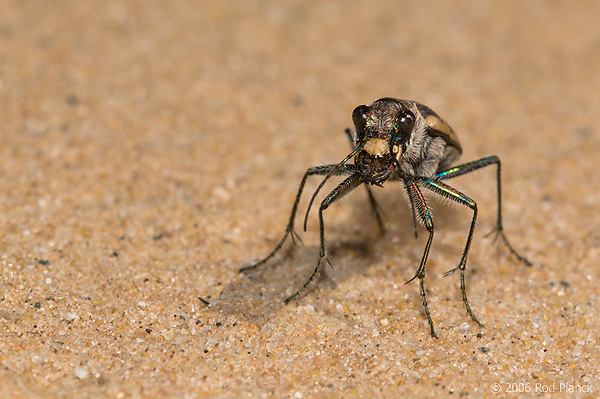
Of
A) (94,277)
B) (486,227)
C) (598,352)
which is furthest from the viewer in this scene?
(486,227)

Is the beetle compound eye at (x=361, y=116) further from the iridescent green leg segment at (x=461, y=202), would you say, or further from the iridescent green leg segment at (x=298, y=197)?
the iridescent green leg segment at (x=461, y=202)

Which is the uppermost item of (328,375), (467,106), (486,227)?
(467,106)

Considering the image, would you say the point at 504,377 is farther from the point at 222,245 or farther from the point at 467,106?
the point at 467,106

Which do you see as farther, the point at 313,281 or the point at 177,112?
the point at 177,112

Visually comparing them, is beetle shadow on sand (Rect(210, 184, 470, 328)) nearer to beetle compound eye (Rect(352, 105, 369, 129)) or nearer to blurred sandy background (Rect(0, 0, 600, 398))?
blurred sandy background (Rect(0, 0, 600, 398))

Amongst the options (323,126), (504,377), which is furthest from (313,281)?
(323,126)

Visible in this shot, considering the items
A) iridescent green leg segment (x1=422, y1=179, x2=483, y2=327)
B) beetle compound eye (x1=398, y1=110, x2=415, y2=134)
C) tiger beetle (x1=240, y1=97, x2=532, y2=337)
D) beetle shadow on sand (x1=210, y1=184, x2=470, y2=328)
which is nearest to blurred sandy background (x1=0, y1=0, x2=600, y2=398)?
beetle shadow on sand (x1=210, y1=184, x2=470, y2=328)

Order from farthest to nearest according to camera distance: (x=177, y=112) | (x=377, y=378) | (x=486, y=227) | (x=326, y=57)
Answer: (x=326, y=57)
(x=177, y=112)
(x=486, y=227)
(x=377, y=378)

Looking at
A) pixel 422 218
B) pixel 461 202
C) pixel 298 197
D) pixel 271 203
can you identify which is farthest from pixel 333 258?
pixel 461 202

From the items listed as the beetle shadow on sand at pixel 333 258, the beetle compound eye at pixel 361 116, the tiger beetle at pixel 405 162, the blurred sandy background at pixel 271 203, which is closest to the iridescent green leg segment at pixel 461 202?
the tiger beetle at pixel 405 162
